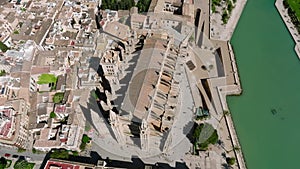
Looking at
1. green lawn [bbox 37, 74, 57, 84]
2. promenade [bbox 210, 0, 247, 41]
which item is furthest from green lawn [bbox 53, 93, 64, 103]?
promenade [bbox 210, 0, 247, 41]

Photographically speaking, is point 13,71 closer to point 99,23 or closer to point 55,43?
point 55,43

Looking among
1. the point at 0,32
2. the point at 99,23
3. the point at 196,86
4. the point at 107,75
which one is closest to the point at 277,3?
the point at 196,86

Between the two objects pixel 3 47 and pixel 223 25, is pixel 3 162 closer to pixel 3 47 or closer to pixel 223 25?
pixel 3 47

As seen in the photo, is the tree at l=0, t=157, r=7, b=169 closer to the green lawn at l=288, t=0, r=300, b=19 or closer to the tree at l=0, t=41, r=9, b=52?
the tree at l=0, t=41, r=9, b=52

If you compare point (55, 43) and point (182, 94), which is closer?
point (182, 94)

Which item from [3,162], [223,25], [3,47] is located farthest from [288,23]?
[3,162]

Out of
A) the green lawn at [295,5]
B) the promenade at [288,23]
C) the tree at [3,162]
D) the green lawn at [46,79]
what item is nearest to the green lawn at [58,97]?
the green lawn at [46,79]

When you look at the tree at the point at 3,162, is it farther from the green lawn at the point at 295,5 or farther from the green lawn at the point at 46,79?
the green lawn at the point at 295,5

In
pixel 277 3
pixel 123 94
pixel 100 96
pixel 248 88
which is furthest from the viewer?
pixel 277 3

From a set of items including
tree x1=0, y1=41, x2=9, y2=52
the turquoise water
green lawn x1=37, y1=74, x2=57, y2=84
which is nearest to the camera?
the turquoise water
